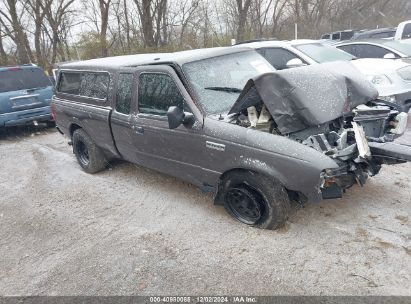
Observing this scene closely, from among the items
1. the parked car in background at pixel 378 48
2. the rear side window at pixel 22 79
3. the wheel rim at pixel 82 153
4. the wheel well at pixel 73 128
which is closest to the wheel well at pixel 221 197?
the wheel rim at pixel 82 153

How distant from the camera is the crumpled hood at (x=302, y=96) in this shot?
341 centimetres

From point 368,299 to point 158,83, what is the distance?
9.86 feet

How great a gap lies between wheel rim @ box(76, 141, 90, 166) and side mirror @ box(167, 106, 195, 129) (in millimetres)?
2828

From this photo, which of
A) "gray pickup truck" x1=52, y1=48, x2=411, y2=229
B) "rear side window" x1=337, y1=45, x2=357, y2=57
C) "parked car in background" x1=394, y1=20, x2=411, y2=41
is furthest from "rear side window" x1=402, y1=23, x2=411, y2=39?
"gray pickup truck" x1=52, y1=48, x2=411, y2=229

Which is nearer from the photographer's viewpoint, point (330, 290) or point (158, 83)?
point (330, 290)

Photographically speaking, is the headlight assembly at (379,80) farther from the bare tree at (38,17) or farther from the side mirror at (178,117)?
the bare tree at (38,17)

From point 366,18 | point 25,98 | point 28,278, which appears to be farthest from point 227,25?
point 28,278

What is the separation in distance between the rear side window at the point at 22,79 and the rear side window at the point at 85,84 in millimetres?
3463

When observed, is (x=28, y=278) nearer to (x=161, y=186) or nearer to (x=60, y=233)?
(x=60, y=233)

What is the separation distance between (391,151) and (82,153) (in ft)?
15.6

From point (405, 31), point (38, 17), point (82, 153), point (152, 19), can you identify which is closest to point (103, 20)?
point (152, 19)

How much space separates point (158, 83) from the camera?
4168 mm

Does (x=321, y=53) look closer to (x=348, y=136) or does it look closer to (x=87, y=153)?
(x=348, y=136)

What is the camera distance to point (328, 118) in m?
3.48
